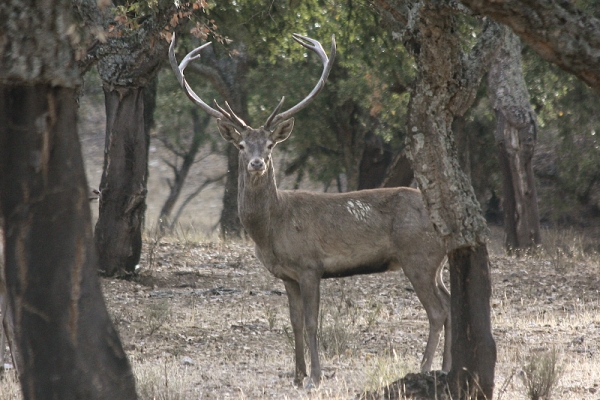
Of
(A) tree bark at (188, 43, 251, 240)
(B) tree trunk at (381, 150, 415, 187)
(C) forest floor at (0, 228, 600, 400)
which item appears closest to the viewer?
(C) forest floor at (0, 228, 600, 400)

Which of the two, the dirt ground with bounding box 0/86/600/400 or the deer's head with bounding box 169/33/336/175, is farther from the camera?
the deer's head with bounding box 169/33/336/175

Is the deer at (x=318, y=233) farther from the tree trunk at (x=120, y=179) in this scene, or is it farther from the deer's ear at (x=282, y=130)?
the tree trunk at (x=120, y=179)

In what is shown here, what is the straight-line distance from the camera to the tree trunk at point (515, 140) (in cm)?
1652

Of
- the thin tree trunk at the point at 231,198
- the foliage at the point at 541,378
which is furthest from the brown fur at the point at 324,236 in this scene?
the thin tree trunk at the point at 231,198

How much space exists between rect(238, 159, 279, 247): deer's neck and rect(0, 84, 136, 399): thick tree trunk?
4.08 m

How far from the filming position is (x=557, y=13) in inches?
171

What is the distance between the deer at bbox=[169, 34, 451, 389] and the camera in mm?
8320

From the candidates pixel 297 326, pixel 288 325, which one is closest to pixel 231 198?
pixel 288 325

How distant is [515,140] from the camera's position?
16.8 m

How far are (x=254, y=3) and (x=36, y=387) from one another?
1024 cm

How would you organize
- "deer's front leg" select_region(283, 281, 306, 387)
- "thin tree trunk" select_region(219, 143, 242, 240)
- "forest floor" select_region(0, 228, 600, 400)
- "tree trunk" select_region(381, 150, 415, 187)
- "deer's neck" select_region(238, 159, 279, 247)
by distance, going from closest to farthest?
"forest floor" select_region(0, 228, 600, 400), "deer's front leg" select_region(283, 281, 306, 387), "deer's neck" select_region(238, 159, 279, 247), "tree trunk" select_region(381, 150, 415, 187), "thin tree trunk" select_region(219, 143, 242, 240)

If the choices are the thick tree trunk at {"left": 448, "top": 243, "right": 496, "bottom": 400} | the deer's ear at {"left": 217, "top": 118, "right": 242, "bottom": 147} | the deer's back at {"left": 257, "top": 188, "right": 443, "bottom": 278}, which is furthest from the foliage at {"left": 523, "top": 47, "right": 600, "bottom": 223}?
the thick tree trunk at {"left": 448, "top": 243, "right": 496, "bottom": 400}

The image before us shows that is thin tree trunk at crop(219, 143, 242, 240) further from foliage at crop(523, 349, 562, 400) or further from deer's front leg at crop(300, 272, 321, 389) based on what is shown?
foliage at crop(523, 349, 562, 400)

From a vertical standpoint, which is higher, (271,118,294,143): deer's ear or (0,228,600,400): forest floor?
(271,118,294,143): deer's ear
